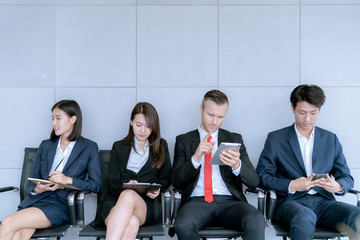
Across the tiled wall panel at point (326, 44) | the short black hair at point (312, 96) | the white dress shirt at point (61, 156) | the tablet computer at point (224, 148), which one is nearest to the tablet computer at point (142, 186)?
the tablet computer at point (224, 148)

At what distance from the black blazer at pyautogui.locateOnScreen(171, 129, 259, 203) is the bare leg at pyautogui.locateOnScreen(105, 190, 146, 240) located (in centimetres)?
39

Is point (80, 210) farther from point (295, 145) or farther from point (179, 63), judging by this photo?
point (295, 145)

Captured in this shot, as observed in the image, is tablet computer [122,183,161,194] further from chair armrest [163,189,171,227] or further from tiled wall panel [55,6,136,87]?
tiled wall panel [55,6,136,87]

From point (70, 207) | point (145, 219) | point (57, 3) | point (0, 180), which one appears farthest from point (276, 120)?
point (0, 180)

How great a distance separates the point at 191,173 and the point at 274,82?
1.50m

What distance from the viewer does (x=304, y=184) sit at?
8.88ft

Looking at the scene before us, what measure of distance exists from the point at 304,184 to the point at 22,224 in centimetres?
221

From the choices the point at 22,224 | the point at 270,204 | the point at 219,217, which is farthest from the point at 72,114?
the point at 270,204

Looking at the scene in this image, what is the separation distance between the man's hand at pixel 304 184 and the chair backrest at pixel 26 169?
2.42 m

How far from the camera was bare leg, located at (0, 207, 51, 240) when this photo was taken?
256 cm

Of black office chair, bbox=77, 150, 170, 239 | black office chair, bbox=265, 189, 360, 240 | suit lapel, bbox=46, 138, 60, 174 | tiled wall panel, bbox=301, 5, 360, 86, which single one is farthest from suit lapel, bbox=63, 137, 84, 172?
tiled wall panel, bbox=301, 5, 360, 86

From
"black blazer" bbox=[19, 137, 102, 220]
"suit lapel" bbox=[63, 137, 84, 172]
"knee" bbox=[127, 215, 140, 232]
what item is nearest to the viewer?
"knee" bbox=[127, 215, 140, 232]

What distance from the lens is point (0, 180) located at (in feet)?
11.9

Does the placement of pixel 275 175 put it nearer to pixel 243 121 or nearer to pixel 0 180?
pixel 243 121
